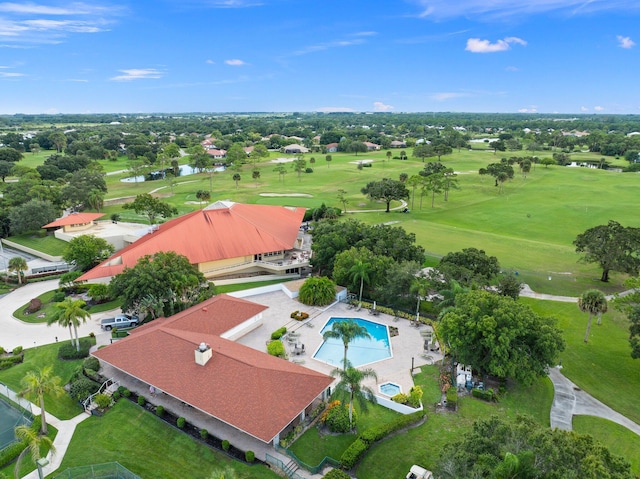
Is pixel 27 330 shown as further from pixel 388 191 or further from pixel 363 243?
pixel 388 191

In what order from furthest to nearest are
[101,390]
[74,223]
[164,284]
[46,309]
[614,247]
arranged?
[74,223] → [614,247] → [46,309] → [164,284] → [101,390]

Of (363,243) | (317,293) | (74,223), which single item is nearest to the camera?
(317,293)

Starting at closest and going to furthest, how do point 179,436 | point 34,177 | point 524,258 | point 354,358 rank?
1. point 179,436
2. point 354,358
3. point 524,258
4. point 34,177

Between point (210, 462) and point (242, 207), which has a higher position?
point (242, 207)

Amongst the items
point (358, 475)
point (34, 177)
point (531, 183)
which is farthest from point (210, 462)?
point (531, 183)

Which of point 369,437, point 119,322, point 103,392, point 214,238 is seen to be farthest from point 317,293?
point 103,392

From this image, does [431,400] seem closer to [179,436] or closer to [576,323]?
[179,436]

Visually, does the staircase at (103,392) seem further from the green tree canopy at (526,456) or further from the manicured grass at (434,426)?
the green tree canopy at (526,456)

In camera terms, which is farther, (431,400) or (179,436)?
(431,400)
